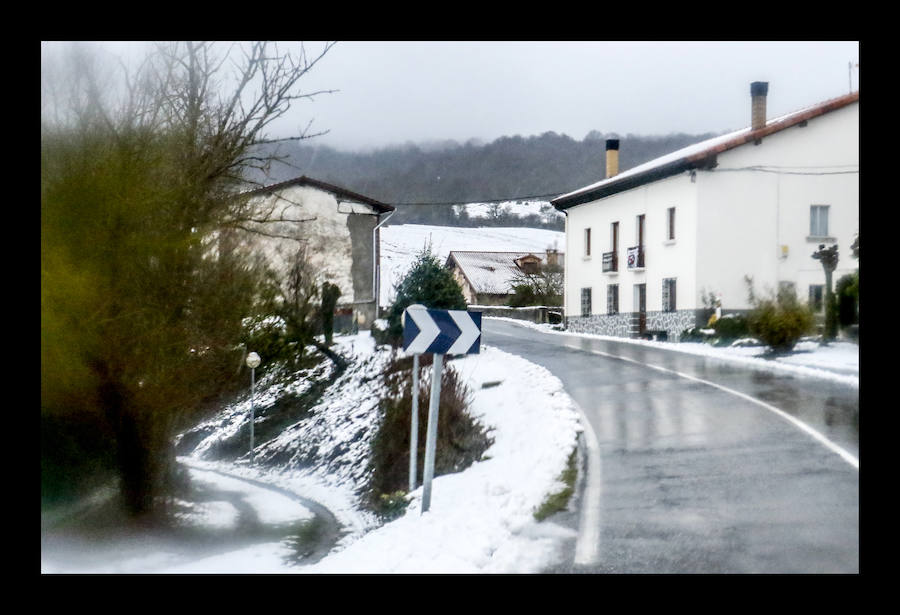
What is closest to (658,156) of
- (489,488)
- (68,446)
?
(489,488)

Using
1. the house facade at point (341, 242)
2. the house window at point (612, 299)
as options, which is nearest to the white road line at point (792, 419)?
the house window at point (612, 299)

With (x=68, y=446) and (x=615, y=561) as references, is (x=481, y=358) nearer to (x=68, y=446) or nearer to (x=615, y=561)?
(x=68, y=446)

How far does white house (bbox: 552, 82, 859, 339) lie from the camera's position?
943 centimetres

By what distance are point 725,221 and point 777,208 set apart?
1292mm

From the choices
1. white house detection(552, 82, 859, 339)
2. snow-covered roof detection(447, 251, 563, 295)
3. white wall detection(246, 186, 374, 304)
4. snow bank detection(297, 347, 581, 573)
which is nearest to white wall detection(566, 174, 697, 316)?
white house detection(552, 82, 859, 339)

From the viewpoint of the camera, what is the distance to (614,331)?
20.5 metres

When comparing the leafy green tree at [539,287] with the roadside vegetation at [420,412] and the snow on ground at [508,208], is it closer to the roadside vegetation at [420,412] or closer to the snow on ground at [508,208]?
the snow on ground at [508,208]

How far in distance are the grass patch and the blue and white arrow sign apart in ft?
4.57

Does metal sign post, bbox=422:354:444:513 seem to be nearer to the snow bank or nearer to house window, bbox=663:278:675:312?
the snow bank

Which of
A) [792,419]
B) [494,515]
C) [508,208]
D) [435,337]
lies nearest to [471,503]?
[494,515]

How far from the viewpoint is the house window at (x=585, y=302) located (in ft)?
66.7

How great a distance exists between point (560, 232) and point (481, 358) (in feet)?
16.1

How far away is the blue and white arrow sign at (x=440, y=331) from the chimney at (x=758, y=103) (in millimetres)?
6809

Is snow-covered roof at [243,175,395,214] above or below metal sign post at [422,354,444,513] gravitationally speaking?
above
